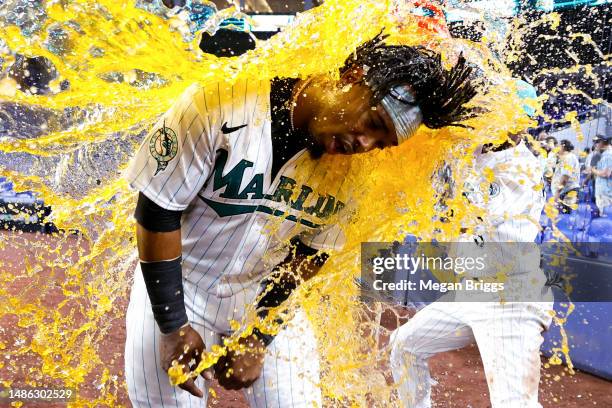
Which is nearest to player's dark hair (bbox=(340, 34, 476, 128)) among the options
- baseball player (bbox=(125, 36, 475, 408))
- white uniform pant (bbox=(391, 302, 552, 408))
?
baseball player (bbox=(125, 36, 475, 408))

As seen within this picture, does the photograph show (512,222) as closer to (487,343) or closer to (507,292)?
(507,292)

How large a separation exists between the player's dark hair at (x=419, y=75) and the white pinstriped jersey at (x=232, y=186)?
32 cm

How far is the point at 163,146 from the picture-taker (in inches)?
66.6

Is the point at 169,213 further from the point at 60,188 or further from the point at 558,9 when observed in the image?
the point at 558,9

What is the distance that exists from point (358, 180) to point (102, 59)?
97 cm

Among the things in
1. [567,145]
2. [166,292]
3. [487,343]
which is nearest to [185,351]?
[166,292]

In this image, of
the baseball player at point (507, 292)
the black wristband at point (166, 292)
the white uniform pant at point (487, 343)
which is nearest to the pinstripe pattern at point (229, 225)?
the black wristband at point (166, 292)

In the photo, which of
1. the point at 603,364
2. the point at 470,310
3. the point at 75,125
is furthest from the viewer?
the point at 603,364

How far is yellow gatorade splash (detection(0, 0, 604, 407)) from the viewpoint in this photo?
1776 millimetres

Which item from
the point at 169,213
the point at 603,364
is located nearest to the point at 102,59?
the point at 169,213

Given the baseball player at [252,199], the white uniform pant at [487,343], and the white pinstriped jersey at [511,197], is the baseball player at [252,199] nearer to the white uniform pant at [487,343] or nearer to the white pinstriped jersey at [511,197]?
the white pinstriped jersey at [511,197]

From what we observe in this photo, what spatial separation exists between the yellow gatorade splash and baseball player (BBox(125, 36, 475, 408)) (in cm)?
7

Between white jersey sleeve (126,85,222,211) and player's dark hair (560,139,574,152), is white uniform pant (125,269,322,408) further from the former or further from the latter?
player's dark hair (560,139,574,152)

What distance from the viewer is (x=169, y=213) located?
173cm
